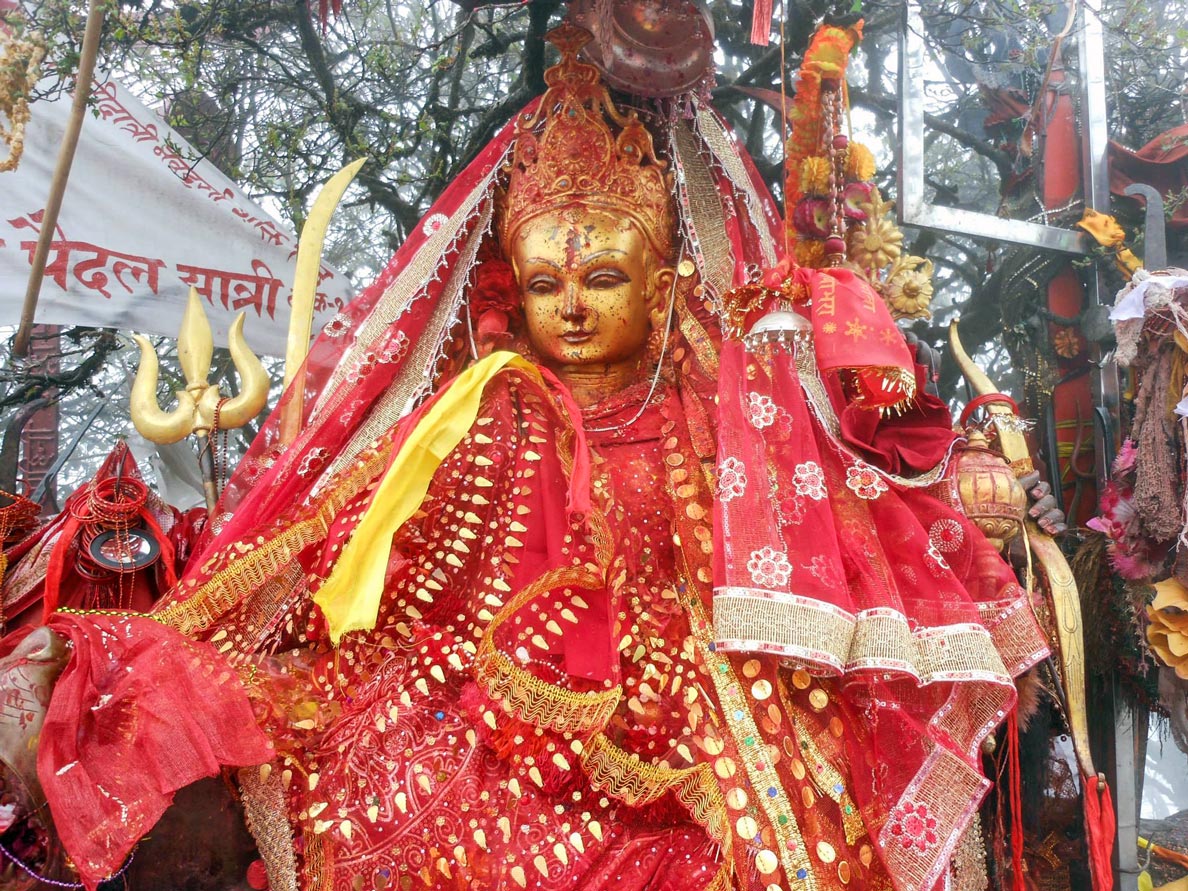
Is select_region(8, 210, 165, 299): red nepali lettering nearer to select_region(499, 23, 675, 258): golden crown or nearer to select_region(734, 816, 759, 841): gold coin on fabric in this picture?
select_region(499, 23, 675, 258): golden crown

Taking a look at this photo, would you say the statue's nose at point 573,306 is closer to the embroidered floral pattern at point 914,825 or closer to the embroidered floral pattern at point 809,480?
the embroidered floral pattern at point 809,480

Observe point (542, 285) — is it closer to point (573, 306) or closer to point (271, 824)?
point (573, 306)

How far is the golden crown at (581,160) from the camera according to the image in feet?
12.1

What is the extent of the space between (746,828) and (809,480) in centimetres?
94

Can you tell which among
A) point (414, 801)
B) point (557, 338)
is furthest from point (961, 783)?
point (557, 338)

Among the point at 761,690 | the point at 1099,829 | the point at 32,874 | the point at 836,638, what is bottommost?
the point at 1099,829

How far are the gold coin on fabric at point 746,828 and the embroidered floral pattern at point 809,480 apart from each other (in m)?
0.87

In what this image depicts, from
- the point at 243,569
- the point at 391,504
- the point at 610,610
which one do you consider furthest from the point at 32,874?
the point at 610,610

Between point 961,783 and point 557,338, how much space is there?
6.33 feet

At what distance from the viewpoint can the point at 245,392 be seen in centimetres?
368

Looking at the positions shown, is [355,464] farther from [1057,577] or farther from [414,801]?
[1057,577]

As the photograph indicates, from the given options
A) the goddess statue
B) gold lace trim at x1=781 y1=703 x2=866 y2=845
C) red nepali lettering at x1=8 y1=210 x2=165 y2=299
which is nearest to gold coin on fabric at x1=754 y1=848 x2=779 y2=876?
the goddess statue

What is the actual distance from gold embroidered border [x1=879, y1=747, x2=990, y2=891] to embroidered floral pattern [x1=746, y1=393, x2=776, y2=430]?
3.27 feet

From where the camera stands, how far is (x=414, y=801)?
105 inches
